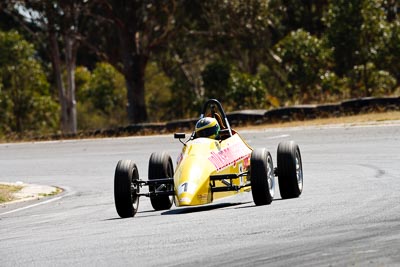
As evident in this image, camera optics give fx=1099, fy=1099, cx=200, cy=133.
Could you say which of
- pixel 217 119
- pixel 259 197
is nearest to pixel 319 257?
pixel 259 197

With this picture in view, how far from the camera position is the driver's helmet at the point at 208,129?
14.7 metres

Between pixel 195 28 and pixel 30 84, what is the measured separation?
37.4 feet

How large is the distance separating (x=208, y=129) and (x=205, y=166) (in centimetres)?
120

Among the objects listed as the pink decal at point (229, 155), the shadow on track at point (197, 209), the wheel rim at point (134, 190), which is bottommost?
the shadow on track at point (197, 209)

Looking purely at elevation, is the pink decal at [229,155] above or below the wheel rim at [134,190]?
above

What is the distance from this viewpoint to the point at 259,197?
13.7 metres

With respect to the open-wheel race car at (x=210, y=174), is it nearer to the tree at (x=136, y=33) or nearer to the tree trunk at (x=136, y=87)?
the tree at (x=136, y=33)

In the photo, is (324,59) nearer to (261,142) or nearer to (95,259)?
(261,142)

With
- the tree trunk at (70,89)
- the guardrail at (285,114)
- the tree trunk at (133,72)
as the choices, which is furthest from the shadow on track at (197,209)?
the tree trunk at (70,89)

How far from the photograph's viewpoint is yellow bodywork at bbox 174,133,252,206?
519 inches

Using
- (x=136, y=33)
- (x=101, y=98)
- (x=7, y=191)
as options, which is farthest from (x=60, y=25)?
(x=7, y=191)

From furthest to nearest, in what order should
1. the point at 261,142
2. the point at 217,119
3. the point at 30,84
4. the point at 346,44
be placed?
the point at 30,84
the point at 346,44
the point at 261,142
the point at 217,119

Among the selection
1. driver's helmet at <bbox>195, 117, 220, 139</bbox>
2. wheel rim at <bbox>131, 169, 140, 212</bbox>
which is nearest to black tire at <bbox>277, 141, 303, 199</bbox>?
driver's helmet at <bbox>195, 117, 220, 139</bbox>

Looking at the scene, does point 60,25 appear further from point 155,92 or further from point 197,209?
point 197,209
